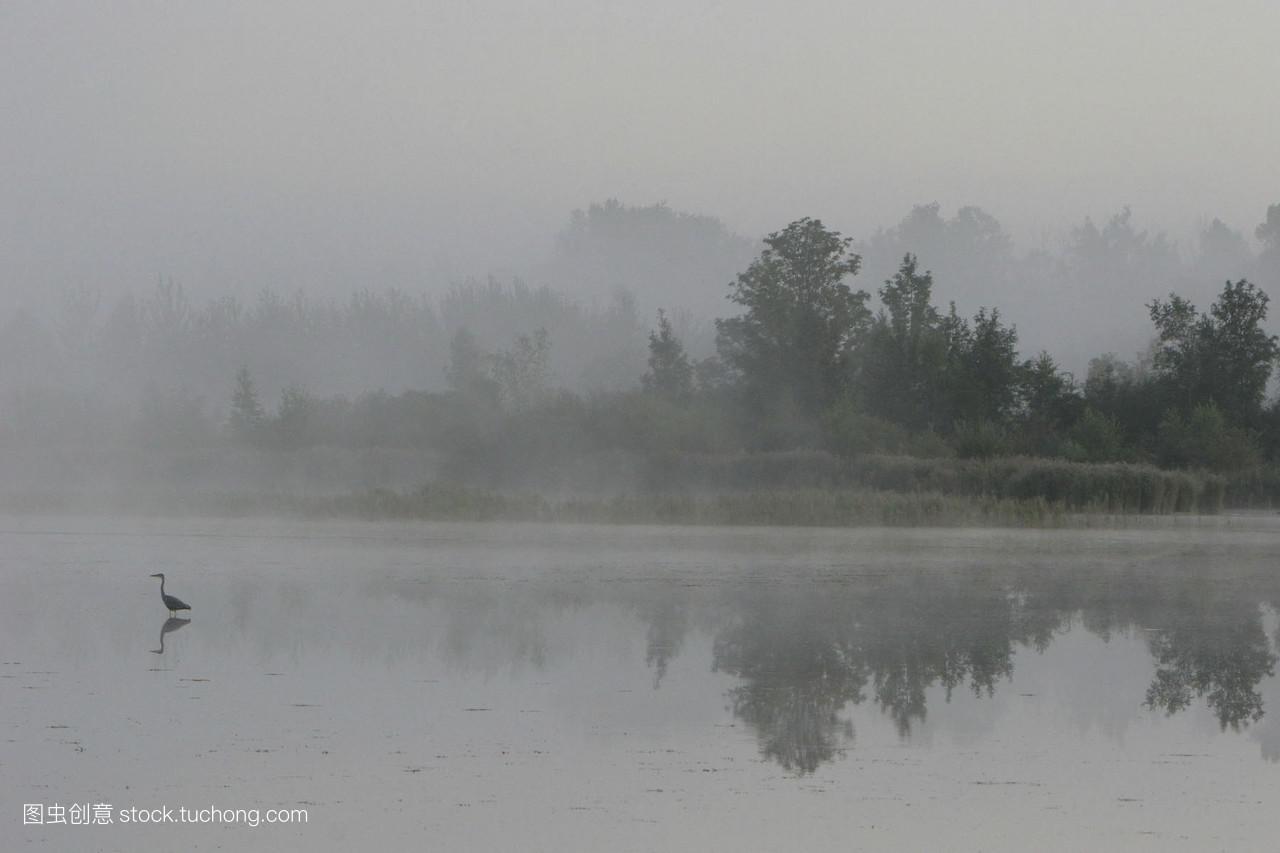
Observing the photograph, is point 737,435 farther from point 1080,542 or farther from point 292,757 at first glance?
point 292,757

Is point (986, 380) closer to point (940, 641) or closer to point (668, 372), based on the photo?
point (668, 372)

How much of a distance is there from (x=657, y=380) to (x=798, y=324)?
5963 mm

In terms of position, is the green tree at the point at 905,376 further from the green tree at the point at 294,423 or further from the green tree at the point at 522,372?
the green tree at the point at 294,423

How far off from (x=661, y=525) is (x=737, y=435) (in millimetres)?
16308

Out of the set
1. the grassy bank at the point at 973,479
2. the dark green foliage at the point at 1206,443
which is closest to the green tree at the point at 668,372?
the grassy bank at the point at 973,479

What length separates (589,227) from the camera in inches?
4067

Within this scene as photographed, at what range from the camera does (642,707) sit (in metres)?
9.53

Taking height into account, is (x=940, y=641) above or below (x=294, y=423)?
below

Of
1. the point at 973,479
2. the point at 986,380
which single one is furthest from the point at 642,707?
the point at 986,380

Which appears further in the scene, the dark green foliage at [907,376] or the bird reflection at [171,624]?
the dark green foliage at [907,376]

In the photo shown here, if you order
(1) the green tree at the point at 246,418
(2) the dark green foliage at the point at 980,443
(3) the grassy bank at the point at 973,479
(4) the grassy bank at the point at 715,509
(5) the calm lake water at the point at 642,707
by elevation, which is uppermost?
(1) the green tree at the point at 246,418

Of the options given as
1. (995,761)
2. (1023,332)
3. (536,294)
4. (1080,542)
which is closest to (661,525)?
(1080,542)

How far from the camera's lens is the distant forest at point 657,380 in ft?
139

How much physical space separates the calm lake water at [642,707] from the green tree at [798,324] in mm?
29892
